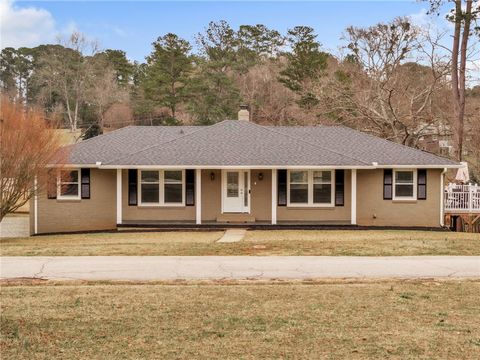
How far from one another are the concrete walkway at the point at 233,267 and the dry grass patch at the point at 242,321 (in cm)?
92

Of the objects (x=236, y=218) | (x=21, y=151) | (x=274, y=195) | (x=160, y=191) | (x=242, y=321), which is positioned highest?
(x=21, y=151)

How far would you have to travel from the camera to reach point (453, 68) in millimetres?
31969

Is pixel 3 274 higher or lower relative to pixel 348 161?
lower

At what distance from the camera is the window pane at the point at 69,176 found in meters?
23.1

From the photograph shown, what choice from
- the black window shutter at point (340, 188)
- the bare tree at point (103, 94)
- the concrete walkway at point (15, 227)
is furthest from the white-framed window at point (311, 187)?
the bare tree at point (103, 94)

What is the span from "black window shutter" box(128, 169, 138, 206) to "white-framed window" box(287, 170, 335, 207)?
636cm

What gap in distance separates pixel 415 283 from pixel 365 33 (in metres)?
29.2

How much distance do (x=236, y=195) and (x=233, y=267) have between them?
Result: 436 inches

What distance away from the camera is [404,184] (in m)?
23.6

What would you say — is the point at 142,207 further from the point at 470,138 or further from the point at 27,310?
the point at 470,138

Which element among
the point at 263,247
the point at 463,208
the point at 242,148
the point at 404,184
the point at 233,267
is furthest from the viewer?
the point at 463,208

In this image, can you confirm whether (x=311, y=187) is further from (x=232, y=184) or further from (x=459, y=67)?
(x=459, y=67)

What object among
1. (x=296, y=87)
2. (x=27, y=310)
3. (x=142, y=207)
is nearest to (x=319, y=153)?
(x=142, y=207)

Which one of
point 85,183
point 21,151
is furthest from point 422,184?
point 21,151
